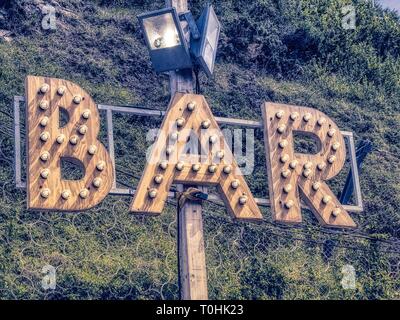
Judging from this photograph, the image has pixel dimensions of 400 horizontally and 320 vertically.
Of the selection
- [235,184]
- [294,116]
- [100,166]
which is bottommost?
[235,184]

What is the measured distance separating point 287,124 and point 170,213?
4.29 m

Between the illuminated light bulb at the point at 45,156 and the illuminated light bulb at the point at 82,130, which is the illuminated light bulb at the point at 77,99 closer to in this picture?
the illuminated light bulb at the point at 82,130

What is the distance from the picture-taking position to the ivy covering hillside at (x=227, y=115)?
44.1 ft

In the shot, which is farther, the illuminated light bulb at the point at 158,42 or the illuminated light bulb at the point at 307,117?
the illuminated light bulb at the point at 307,117

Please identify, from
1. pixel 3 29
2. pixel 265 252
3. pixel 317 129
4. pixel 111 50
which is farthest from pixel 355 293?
pixel 3 29

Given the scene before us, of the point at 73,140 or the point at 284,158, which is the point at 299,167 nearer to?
the point at 284,158

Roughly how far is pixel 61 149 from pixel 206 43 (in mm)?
2335

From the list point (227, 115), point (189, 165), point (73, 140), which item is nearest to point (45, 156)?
point (73, 140)

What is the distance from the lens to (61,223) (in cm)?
1377

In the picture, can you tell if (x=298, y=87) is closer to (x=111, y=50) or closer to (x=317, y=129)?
(x=111, y=50)

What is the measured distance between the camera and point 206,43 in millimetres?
10547

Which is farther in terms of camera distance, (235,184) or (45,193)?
(235,184)

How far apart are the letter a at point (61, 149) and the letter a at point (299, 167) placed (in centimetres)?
224

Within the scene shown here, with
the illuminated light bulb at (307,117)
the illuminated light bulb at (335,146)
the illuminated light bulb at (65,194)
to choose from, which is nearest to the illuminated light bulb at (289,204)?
the illuminated light bulb at (335,146)
